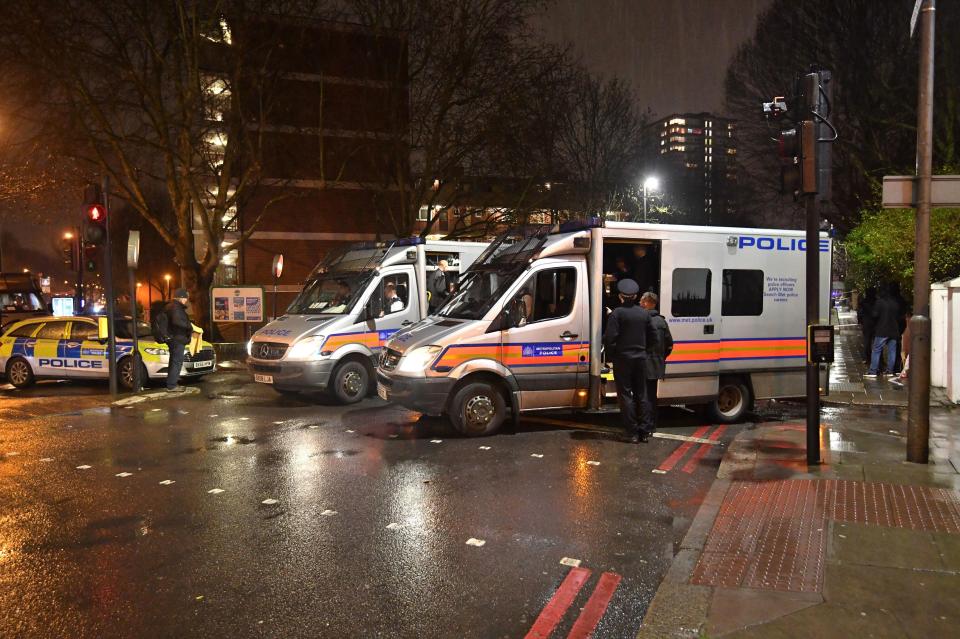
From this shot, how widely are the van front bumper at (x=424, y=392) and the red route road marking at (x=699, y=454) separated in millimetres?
2857

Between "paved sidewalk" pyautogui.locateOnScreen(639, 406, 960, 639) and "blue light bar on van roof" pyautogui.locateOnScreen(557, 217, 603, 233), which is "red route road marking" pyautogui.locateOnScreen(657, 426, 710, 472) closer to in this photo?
"paved sidewalk" pyautogui.locateOnScreen(639, 406, 960, 639)

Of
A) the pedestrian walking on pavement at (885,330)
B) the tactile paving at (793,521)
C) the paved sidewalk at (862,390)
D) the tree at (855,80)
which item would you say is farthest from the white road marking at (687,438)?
the tree at (855,80)

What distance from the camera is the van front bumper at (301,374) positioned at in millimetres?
11070

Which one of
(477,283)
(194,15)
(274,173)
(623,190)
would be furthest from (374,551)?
(623,190)

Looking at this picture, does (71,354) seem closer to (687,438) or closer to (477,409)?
(477,409)

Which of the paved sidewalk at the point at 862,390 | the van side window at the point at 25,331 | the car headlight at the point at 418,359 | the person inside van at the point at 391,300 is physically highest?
the person inside van at the point at 391,300

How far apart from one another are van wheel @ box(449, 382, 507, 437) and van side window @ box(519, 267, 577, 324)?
3.39 ft

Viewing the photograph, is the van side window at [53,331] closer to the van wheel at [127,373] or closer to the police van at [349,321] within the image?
the van wheel at [127,373]

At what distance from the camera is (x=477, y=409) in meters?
8.73

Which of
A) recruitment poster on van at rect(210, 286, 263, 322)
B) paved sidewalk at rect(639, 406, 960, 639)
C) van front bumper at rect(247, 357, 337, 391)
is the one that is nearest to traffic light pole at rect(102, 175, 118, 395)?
van front bumper at rect(247, 357, 337, 391)

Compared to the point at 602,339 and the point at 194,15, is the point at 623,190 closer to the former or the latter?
the point at 194,15

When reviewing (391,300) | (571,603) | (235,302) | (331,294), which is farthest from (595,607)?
(235,302)

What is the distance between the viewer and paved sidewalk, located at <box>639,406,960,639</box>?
12.3 feet

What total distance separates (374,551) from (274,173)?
26.4 meters
